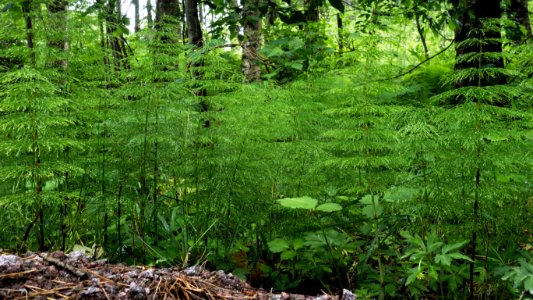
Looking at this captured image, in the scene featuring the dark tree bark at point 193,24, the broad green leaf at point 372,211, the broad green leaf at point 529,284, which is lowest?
the broad green leaf at point 529,284

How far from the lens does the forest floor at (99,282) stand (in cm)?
157

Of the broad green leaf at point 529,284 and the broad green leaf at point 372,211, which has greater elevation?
the broad green leaf at point 372,211

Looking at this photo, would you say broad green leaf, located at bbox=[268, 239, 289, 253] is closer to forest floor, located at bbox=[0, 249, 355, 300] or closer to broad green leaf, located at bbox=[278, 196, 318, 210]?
broad green leaf, located at bbox=[278, 196, 318, 210]

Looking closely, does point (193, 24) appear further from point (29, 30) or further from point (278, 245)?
point (278, 245)

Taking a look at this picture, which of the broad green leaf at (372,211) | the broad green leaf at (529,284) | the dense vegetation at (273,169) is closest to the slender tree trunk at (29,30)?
the dense vegetation at (273,169)

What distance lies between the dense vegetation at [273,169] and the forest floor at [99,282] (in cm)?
46

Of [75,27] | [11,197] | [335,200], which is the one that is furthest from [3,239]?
[335,200]

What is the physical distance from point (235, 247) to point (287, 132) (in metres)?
0.79

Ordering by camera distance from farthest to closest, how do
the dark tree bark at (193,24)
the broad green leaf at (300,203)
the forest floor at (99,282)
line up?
the dark tree bark at (193,24), the broad green leaf at (300,203), the forest floor at (99,282)

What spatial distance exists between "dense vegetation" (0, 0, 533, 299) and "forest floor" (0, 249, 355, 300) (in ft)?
1.51

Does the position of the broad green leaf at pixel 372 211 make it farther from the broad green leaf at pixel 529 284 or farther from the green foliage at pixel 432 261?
the broad green leaf at pixel 529 284

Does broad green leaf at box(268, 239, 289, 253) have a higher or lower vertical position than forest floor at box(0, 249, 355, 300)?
lower

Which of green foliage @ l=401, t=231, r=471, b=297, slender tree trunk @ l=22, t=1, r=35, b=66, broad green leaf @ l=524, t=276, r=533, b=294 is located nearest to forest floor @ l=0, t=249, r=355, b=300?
green foliage @ l=401, t=231, r=471, b=297

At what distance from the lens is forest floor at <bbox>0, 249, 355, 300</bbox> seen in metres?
1.57
